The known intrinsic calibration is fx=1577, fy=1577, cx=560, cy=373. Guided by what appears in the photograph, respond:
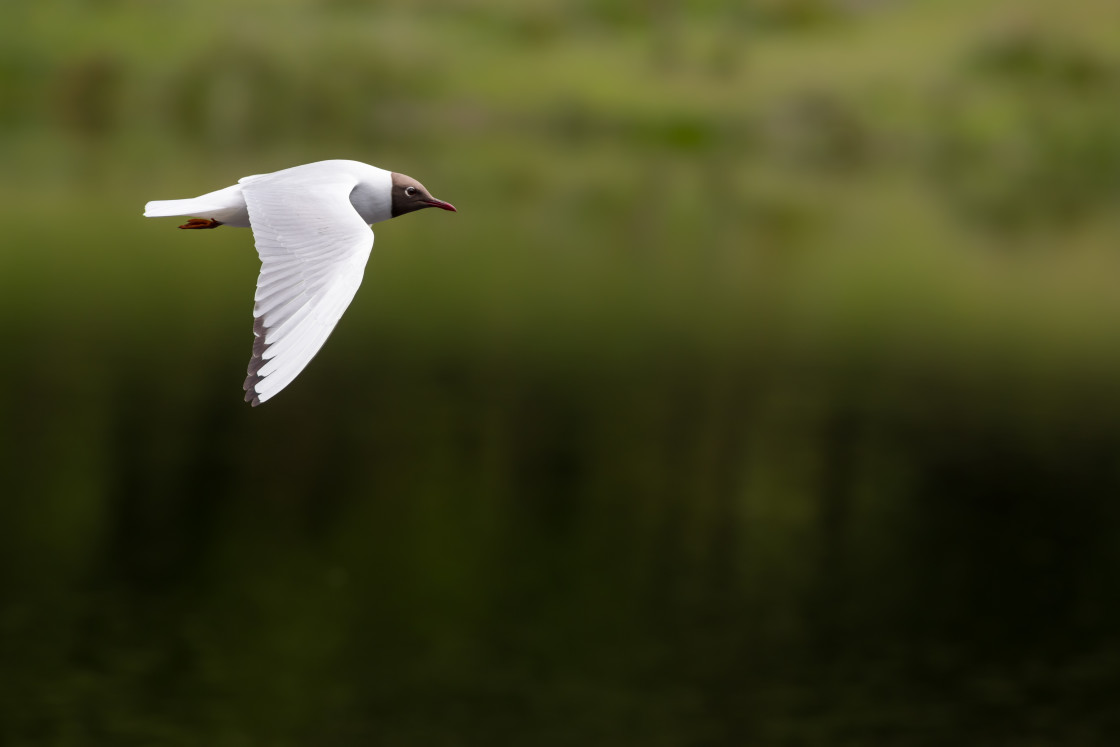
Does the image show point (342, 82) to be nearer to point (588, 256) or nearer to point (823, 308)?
point (588, 256)

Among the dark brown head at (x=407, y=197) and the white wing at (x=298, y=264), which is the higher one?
the dark brown head at (x=407, y=197)

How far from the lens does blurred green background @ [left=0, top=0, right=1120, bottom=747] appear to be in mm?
29875

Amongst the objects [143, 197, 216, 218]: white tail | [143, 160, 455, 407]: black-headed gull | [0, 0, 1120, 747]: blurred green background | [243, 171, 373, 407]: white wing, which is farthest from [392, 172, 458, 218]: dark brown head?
[0, 0, 1120, 747]: blurred green background

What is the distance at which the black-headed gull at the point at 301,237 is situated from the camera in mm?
6387

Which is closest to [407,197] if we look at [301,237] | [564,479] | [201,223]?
[301,237]

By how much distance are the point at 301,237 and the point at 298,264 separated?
0.24 m

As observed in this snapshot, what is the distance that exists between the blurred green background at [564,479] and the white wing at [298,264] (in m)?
20.6

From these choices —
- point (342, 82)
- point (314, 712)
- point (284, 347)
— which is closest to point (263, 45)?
point (342, 82)

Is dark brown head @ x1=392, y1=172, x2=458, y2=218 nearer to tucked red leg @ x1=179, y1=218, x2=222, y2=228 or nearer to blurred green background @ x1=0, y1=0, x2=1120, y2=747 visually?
tucked red leg @ x1=179, y1=218, x2=222, y2=228

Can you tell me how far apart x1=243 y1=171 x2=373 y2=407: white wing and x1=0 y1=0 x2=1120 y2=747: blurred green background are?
67.5 ft

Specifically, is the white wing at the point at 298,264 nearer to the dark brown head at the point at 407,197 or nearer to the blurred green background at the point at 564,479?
the dark brown head at the point at 407,197

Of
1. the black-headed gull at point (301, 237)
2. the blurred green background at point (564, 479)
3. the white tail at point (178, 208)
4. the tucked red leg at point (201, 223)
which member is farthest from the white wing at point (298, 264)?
the blurred green background at point (564, 479)

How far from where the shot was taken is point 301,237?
7.29m

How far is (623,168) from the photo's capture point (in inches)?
4783
